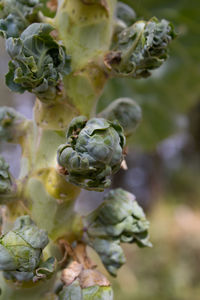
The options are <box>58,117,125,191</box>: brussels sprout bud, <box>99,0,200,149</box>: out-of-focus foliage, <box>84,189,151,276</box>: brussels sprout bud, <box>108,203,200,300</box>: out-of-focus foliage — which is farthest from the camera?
<box>108,203,200,300</box>: out-of-focus foliage

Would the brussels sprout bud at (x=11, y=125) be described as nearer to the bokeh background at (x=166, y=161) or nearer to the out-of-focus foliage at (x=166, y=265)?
the bokeh background at (x=166, y=161)

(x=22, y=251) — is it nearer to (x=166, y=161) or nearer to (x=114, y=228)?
(x=114, y=228)

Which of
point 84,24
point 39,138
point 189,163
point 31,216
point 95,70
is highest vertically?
point 84,24

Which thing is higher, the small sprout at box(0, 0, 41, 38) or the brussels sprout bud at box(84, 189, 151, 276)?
the small sprout at box(0, 0, 41, 38)

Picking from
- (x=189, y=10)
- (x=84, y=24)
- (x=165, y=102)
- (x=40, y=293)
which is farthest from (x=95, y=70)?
(x=165, y=102)

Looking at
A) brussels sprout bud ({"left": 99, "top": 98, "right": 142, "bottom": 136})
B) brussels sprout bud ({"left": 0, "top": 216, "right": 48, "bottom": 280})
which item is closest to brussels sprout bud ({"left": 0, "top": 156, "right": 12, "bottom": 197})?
brussels sprout bud ({"left": 0, "top": 216, "right": 48, "bottom": 280})

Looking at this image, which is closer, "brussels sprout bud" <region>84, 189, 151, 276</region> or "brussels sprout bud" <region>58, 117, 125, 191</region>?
"brussels sprout bud" <region>58, 117, 125, 191</region>

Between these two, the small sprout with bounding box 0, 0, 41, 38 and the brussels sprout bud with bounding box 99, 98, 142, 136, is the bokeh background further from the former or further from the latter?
the brussels sprout bud with bounding box 99, 98, 142, 136

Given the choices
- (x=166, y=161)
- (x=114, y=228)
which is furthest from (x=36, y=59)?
(x=166, y=161)

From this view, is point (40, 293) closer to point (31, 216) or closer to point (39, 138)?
point (31, 216)
